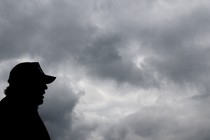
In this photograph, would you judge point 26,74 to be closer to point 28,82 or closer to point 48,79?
point 28,82

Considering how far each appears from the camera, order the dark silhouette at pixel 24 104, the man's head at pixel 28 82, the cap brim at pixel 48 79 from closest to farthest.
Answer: the dark silhouette at pixel 24 104 → the man's head at pixel 28 82 → the cap brim at pixel 48 79

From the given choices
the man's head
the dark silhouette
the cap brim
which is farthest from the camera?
the cap brim

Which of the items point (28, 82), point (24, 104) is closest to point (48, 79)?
point (28, 82)

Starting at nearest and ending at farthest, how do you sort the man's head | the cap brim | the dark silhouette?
the dark silhouette, the man's head, the cap brim

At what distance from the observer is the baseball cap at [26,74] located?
7.61m

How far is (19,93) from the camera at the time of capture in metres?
7.52

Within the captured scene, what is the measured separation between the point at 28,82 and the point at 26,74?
18cm

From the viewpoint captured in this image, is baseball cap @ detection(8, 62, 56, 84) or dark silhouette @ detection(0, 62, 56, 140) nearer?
dark silhouette @ detection(0, 62, 56, 140)

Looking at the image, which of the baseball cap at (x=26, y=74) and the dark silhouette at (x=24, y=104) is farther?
the baseball cap at (x=26, y=74)

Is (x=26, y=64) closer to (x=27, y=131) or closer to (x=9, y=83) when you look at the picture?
(x=9, y=83)

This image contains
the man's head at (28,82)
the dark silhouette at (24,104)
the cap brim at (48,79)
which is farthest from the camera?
the cap brim at (48,79)

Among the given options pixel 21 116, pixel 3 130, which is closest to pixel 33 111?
pixel 21 116

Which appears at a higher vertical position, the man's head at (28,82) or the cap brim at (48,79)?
the cap brim at (48,79)

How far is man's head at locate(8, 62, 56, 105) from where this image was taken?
24.7 ft
